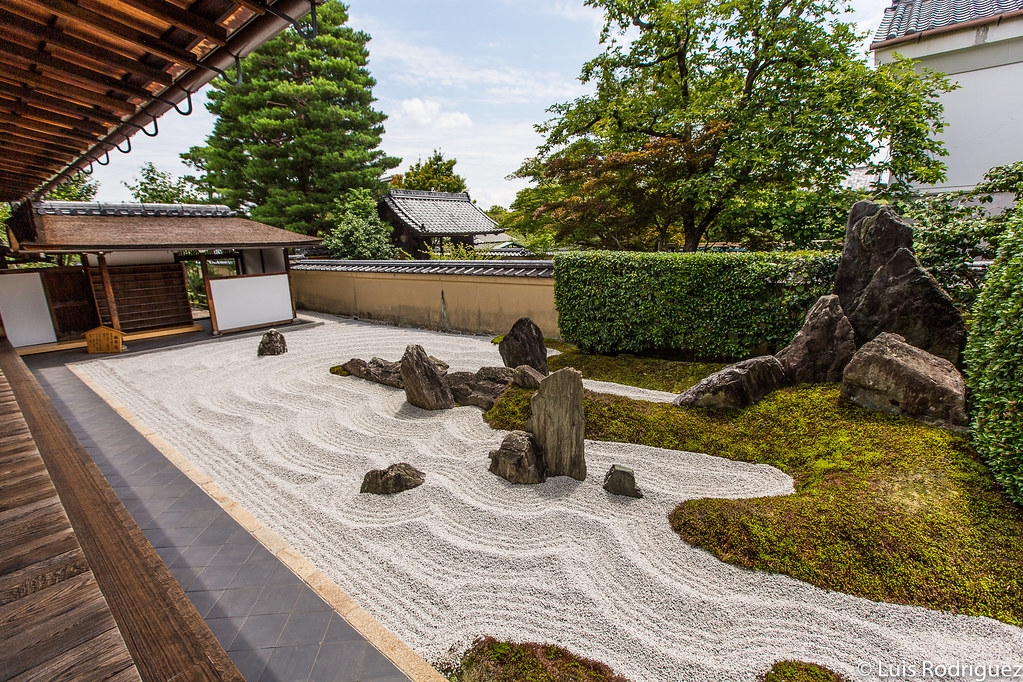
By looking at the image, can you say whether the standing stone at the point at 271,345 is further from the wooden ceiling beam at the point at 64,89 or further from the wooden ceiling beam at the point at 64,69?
the wooden ceiling beam at the point at 64,69

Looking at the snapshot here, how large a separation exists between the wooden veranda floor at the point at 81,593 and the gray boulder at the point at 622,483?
3.29 metres

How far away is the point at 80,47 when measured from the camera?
2168 mm

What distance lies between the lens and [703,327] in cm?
757

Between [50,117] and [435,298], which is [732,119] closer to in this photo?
[435,298]

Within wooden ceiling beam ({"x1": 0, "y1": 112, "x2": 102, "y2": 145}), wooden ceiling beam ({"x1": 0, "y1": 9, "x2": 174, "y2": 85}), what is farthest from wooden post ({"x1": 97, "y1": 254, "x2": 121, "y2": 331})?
wooden ceiling beam ({"x1": 0, "y1": 9, "x2": 174, "y2": 85})

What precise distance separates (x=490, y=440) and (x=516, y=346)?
2229 millimetres

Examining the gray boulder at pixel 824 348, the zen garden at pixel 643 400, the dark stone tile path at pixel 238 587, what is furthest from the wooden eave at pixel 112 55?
the gray boulder at pixel 824 348

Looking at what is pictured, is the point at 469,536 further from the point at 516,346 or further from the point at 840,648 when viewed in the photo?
the point at 516,346

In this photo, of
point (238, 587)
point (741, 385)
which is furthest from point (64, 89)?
point (741, 385)

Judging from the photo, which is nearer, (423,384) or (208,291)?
(423,384)

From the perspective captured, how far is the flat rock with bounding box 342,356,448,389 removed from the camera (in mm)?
7748

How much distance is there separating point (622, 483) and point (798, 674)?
190 cm

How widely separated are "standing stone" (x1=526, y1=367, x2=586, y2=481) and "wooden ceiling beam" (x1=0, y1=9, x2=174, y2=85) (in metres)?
3.56

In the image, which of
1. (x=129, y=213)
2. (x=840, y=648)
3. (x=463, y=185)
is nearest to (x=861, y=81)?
(x=840, y=648)
